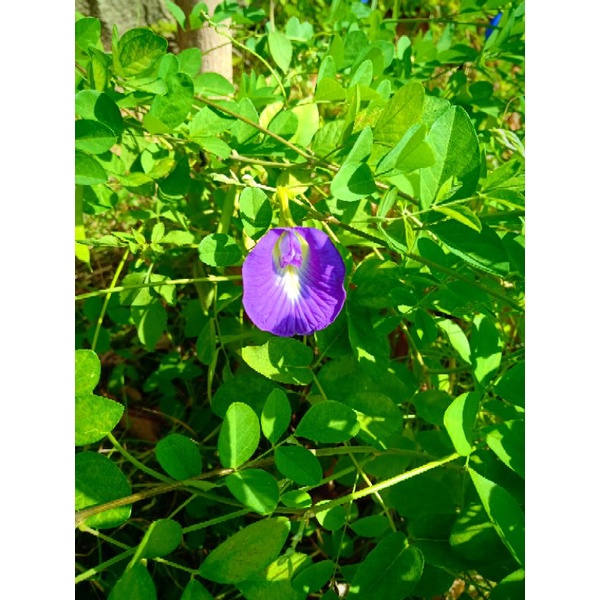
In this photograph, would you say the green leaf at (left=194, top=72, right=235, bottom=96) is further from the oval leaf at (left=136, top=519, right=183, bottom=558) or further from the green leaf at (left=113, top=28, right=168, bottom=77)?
the oval leaf at (left=136, top=519, right=183, bottom=558)

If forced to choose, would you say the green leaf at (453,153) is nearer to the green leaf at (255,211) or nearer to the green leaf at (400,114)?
the green leaf at (400,114)

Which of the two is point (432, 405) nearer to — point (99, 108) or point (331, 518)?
point (331, 518)

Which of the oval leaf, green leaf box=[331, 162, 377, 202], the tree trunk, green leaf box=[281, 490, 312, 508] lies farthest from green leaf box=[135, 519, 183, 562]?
the tree trunk

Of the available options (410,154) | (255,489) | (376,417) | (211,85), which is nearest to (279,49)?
(211,85)

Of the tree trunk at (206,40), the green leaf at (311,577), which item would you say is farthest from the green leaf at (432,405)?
the tree trunk at (206,40)

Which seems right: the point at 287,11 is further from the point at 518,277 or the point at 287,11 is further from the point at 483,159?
the point at 518,277

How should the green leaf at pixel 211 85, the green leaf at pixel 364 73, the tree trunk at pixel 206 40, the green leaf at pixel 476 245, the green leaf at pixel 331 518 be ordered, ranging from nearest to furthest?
the green leaf at pixel 476 245 → the green leaf at pixel 331 518 → the green leaf at pixel 364 73 → the green leaf at pixel 211 85 → the tree trunk at pixel 206 40
